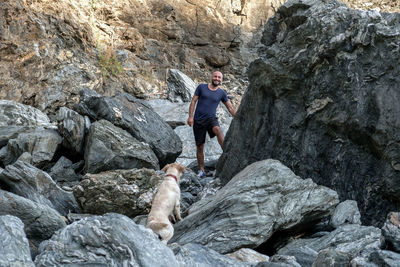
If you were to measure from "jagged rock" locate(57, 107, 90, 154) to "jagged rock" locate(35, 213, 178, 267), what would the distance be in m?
7.40

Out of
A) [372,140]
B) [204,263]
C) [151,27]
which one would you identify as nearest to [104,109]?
[372,140]

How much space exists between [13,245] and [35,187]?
12.9 ft

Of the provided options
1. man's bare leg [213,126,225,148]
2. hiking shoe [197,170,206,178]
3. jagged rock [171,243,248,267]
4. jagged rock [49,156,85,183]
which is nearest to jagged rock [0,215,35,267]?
jagged rock [171,243,248,267]

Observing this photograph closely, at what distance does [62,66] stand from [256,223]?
1420cm

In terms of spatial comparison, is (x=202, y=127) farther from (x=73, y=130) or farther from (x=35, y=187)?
(x=35, y=187)

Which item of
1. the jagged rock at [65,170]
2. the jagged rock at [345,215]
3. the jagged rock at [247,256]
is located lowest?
the jagged rock at [65,170]

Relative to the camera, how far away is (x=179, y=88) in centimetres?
2061

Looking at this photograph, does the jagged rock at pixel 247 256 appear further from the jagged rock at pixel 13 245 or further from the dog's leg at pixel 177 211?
the jagged rock at pixel 13 245

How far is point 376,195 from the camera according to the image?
689 cm

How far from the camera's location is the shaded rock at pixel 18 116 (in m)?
13.3

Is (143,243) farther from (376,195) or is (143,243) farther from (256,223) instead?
(376,195)

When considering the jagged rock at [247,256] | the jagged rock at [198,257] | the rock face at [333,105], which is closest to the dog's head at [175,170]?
the rock face at [333,105]

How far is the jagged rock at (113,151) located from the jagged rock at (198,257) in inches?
230

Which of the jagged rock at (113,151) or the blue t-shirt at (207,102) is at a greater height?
the blue t-shirt at (207,102)
